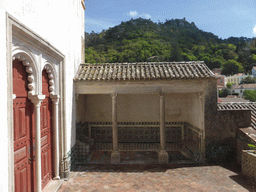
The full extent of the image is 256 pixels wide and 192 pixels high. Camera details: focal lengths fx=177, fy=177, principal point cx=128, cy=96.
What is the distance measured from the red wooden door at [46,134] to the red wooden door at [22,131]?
2.37ft

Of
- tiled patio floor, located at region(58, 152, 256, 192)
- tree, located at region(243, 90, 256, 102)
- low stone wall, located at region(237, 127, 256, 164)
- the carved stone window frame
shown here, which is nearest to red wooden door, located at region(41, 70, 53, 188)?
the carved stone window frame

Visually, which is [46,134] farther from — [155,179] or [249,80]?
[249,80]

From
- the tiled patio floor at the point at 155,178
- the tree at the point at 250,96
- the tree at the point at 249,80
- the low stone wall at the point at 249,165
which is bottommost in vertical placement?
the tiled patio floor at the point at 155,178

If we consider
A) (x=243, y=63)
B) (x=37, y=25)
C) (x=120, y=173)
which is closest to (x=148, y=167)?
(x=120, y=173)

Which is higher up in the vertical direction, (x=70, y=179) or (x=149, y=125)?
(x=149, y=125)

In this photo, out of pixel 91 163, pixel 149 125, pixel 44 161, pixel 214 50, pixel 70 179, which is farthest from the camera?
pixel 214 50

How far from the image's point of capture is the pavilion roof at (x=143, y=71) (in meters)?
7.61

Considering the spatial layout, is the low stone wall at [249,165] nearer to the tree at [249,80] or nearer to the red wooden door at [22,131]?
the red wooden door at [22,131]

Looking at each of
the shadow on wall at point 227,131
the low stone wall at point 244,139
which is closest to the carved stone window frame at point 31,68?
the shadow on wall at point 227,131

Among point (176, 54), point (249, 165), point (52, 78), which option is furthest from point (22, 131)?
point (176, 54)

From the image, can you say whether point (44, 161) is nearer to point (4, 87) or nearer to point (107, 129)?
point (4, 87)

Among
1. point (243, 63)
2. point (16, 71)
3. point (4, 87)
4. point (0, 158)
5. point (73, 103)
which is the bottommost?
point (0, 158)

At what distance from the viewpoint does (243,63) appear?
79.8 metres

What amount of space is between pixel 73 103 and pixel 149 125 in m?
4.90
